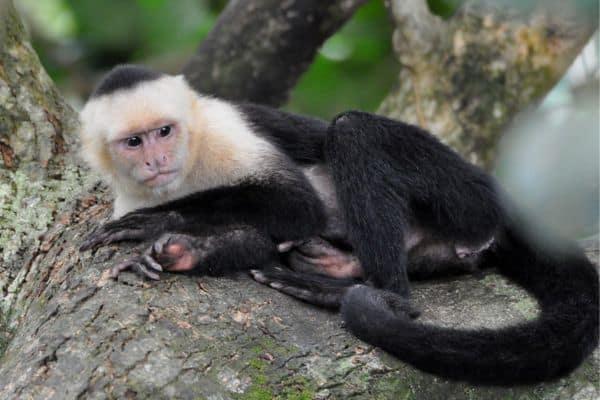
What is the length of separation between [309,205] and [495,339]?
91 centimetres

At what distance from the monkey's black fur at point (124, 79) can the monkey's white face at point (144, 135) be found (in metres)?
0.02

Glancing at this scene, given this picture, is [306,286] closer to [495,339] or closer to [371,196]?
[371,196]

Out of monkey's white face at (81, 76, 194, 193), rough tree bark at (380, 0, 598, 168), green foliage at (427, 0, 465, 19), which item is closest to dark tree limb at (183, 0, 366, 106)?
rough tree bark at (380, 0, 598, 168)

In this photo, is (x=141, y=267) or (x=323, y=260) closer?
(x=141, y=267)

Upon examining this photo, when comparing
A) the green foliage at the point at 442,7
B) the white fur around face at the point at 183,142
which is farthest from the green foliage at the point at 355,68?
the white fur around face at the point at 183,142

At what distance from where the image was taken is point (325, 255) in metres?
3.20

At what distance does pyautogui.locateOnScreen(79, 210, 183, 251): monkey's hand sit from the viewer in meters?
2.84

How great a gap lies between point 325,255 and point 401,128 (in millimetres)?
580

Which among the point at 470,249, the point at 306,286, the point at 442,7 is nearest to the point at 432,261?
the point at 470,249

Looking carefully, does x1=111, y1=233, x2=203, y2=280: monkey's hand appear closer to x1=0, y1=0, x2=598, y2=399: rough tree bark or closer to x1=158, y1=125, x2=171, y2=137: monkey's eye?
x1=0, y1=0, x2=598, y2=399: rough tree bark

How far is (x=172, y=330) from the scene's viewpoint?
2.32m

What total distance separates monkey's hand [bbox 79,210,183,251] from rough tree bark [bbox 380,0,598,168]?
2.01 meters

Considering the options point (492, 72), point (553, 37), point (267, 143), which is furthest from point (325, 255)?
point (553, 37)

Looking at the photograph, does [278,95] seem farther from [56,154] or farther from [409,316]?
[409,316]
